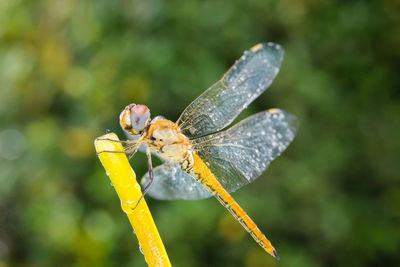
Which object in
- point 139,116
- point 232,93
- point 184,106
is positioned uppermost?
point 139,116

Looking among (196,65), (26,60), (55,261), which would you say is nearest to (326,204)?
(196,65)

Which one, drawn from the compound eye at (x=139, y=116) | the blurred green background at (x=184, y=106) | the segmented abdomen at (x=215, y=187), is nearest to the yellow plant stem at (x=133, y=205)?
the compound eye at (x=139, y=116)

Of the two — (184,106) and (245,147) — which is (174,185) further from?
(184,106)

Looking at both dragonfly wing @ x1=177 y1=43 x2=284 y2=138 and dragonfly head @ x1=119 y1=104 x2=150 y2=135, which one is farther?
dragonfly wing @ x1=177 y1=43 x2=284 y2=138

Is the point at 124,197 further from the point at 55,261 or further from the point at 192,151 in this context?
the point at 55,261

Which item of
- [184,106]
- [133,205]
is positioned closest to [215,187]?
[133,205]

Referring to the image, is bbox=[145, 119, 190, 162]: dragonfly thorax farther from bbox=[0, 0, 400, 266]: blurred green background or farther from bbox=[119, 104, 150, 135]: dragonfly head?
bbox=[0, 0, 400, 266]: blurred green background

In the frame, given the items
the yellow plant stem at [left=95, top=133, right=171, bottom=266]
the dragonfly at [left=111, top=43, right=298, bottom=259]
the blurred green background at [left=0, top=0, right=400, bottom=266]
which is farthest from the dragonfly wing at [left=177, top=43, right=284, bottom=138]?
the blurred green background at [left=0, top=0, right=400, bottom=266]
